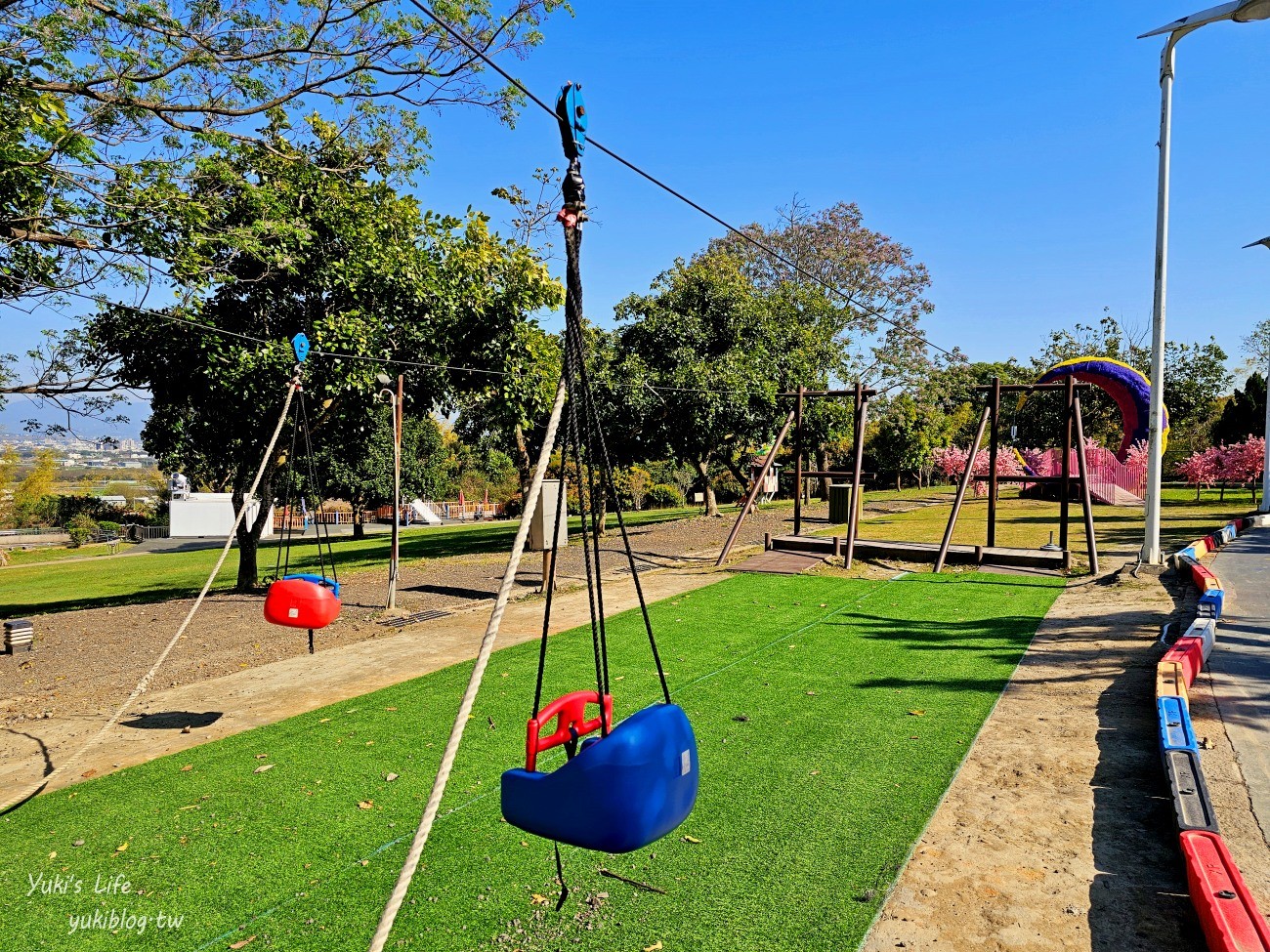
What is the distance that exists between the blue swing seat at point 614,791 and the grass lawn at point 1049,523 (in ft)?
41.1

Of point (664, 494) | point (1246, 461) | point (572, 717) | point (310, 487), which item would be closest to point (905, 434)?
point (1246, 461)

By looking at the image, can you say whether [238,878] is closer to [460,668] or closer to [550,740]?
[550,740]

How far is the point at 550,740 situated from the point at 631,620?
743 centimetres

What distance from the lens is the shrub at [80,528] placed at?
3734 cm

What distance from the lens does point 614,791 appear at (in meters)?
2.35

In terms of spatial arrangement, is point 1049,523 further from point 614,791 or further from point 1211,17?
point 614,791

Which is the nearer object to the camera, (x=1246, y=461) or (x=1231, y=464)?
(x=1246, y=461)

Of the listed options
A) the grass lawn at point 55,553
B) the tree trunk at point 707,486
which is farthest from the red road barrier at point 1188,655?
the grass lawn at point 55,553

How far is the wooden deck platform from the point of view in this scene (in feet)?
42.9

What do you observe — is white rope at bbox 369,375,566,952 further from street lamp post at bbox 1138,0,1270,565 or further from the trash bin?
the trash bin

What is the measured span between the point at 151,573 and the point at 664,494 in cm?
2744

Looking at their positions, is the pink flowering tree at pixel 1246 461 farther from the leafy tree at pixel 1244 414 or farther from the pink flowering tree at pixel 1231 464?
the leafy tree at pixel 1244 414

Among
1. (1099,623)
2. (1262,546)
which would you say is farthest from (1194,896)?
(1262,546)

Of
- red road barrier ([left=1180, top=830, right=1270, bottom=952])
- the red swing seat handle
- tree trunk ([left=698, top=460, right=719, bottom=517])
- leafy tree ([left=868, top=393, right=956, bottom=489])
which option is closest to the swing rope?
the red swing seat handle
